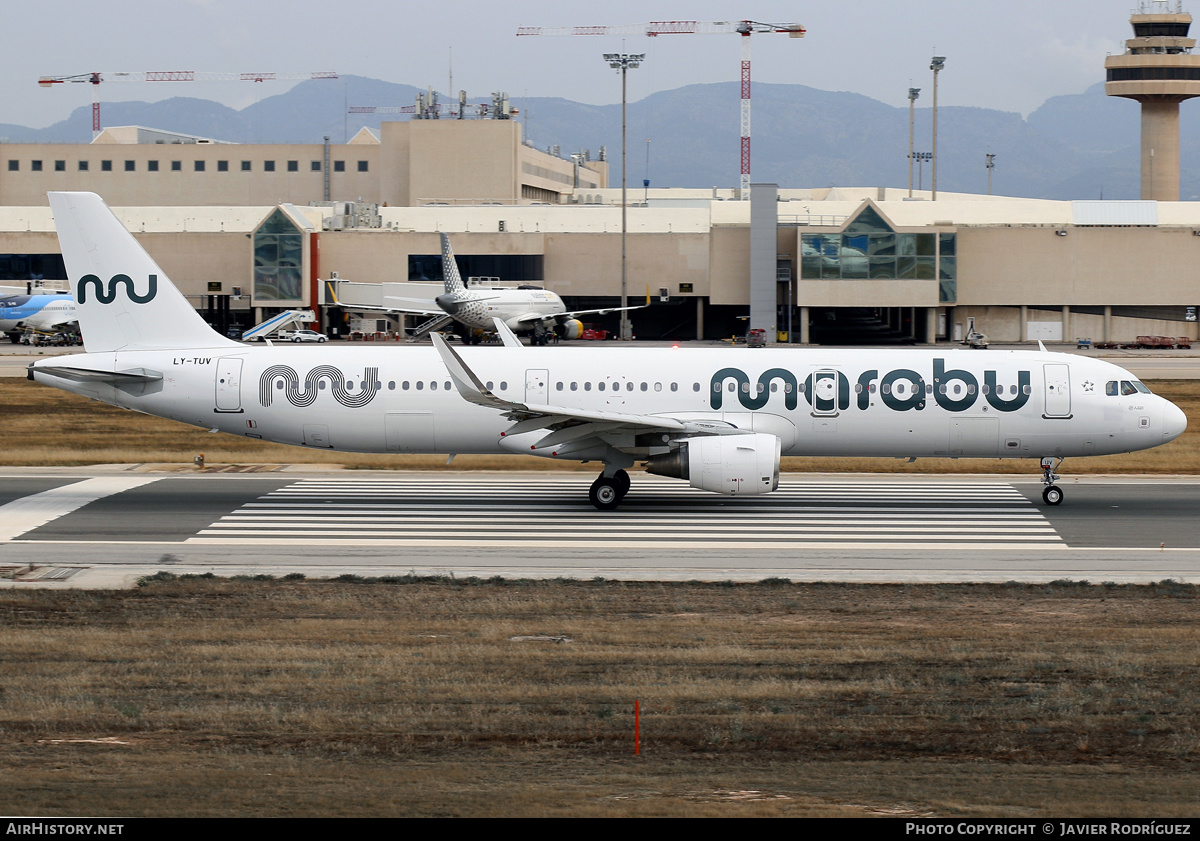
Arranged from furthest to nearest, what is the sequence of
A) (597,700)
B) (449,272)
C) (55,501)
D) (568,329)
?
(568,329), (449,272), (55,501), (597,700)

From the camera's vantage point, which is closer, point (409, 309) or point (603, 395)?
point (603, 395)

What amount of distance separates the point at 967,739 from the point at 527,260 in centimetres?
9725

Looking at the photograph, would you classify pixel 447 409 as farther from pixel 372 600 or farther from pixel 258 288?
pixel 258 288

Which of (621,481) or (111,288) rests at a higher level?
(111,288)

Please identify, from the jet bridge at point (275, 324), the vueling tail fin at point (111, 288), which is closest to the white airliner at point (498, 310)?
the jet bridge at point (275, 324)

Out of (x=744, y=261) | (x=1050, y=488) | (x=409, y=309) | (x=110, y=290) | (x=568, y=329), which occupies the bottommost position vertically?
(x=1050, y=488)

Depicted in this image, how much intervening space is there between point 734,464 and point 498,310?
64.9 meters

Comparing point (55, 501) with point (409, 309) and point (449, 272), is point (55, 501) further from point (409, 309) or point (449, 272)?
point (409, 309)

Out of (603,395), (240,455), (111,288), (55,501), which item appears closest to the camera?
(55,501)

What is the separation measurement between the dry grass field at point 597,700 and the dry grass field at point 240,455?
1704cm

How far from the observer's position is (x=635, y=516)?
3047cm

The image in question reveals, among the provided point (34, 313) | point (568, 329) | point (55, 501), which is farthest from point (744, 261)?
point (55, 501)

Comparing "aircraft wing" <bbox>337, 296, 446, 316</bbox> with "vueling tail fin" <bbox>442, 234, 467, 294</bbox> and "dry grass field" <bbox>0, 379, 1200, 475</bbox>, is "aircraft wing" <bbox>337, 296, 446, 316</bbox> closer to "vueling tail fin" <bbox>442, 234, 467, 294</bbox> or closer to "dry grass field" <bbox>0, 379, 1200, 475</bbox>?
"vueling tail fin" <bbox>442, 234, 467, 294</bbox>

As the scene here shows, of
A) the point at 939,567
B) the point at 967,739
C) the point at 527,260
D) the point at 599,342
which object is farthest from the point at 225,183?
the point at 967,739
